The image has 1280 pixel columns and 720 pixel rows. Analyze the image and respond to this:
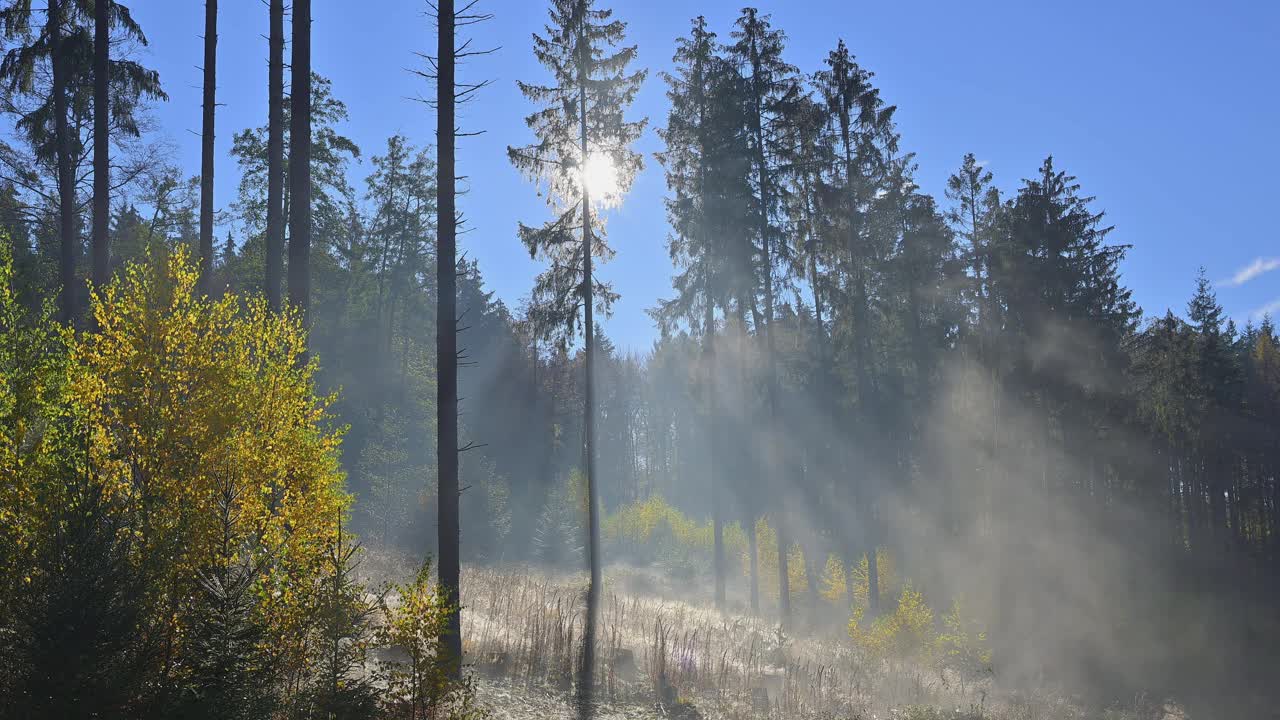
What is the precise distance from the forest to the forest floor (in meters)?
0.13

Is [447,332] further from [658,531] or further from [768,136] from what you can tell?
[658,531]

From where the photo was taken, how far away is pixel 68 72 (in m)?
15.6

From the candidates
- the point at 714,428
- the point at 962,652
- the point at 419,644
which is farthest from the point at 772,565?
the point at 419,644

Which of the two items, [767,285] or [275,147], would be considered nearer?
[275,147]

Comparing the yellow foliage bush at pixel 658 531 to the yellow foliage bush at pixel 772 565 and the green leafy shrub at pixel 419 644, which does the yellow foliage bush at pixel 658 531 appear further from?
the green leafy shrub at pixel 419 644

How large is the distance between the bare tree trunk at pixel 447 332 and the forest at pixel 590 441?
6 cm

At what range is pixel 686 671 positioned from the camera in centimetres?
1279

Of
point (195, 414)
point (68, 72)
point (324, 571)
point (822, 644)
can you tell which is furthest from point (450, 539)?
point (68, 72)

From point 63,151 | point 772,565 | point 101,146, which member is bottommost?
point 772,565

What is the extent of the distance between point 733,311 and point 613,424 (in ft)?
144

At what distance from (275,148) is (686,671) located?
1178 cm

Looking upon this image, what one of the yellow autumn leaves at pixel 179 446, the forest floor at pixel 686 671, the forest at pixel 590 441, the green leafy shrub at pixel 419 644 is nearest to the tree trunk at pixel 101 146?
the forest at pixel 590 441

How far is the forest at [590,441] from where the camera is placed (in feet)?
22.5

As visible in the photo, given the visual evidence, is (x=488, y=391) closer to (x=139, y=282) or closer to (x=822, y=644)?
(x=822, y=644)
